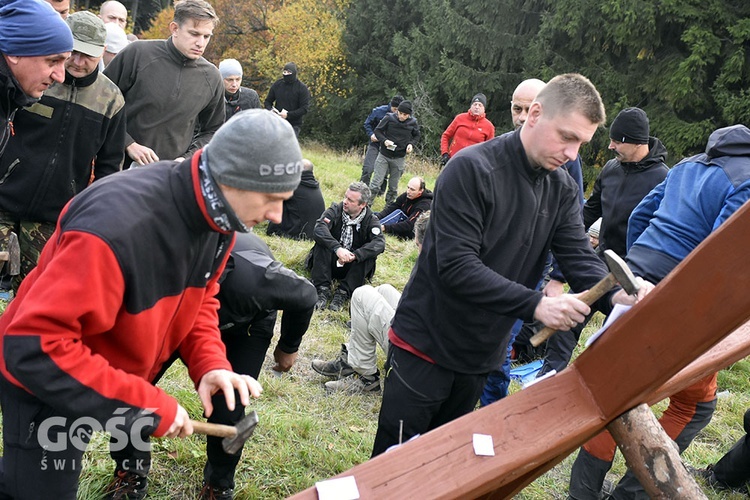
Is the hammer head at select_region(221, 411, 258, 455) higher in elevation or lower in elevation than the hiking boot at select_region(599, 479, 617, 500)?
higher

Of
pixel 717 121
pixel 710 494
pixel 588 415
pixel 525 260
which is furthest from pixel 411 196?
pixel 717 121

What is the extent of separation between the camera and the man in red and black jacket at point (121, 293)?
177 centimetres

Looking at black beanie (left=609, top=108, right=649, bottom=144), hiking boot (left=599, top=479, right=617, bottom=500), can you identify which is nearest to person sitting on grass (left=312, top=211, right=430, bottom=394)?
black beanie (left=609, top=108, right=649, bottom=144)

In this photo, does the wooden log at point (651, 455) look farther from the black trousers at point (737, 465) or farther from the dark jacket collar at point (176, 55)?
the dark jacket collar at point (176, 55)

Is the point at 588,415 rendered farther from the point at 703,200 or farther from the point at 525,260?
the point at 703,200

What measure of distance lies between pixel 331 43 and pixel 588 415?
29928 mm

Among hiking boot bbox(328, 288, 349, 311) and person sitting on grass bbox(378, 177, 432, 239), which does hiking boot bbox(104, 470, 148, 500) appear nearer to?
hiking boot bbox(328, 288, 349, 311)

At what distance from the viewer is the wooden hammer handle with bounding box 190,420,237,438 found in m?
2.10

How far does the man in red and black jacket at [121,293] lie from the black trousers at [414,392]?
89 cm

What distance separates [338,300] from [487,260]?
465 cm

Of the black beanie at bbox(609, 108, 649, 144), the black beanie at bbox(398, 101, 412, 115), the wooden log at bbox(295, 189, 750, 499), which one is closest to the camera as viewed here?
the wooden log at bbox(295, 189, 750, 499)

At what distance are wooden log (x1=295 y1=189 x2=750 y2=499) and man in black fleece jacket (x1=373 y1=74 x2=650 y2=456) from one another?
1.53 feet

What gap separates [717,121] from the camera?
17516 millimetres

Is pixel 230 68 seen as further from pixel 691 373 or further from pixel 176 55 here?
pixel 691 373
